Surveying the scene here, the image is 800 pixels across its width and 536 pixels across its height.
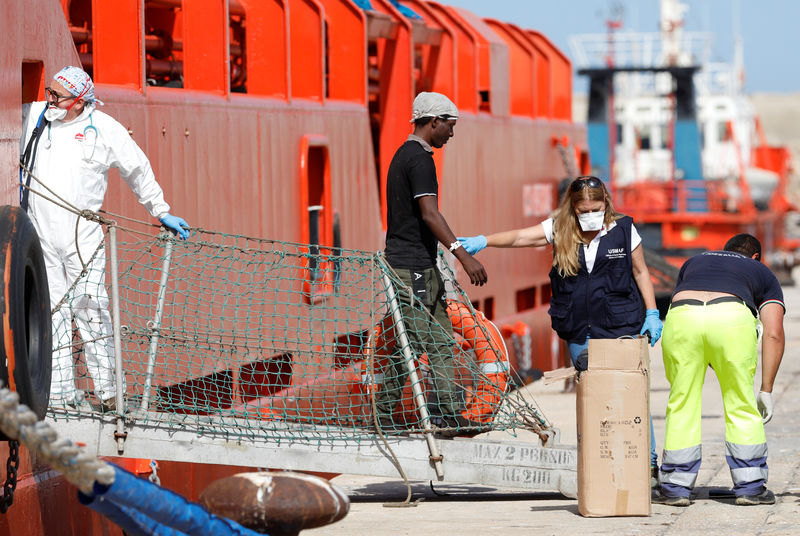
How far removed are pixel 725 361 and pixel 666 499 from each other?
0.74 m

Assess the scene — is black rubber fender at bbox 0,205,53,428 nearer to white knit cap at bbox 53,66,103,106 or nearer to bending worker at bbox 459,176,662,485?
white knit cap at bbox 53,66,103,106

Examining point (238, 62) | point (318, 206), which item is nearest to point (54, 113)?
point (318, 206)

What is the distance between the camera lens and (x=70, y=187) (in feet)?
21.2

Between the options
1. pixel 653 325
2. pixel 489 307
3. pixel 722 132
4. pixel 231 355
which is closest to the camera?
pixel 653 325

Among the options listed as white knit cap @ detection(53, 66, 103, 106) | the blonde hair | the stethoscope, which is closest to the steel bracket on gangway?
the blonde hair

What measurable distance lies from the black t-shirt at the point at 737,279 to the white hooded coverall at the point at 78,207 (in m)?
2.59

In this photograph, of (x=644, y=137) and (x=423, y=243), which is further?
(x=644, y=137)

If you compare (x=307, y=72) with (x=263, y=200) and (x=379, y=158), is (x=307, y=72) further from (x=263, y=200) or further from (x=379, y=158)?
(x=379, y=158)

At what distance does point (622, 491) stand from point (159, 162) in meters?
3.01

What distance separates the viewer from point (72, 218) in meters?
6.48

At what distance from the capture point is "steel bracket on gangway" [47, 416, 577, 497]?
21.1 feet

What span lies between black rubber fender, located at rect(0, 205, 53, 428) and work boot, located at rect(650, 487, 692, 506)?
307 centimetres

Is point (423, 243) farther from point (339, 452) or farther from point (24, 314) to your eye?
point (24, 314)

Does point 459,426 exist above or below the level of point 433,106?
below
